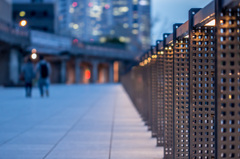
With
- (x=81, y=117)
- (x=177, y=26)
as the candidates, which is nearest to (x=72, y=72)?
(x=81, y=117)

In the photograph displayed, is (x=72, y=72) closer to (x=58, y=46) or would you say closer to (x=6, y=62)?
(x=58, y=46)

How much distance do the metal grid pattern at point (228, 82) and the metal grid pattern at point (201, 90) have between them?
83 cm

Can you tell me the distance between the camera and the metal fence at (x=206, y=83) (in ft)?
7.92

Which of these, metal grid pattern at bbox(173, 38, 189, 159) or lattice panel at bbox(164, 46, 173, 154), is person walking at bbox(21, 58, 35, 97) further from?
metal grid pattern at bbox(173, 38, 189, 159)

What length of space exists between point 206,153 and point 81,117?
5997 mm

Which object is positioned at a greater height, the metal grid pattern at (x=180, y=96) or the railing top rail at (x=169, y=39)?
the railing top rail at (x=169, y=39)

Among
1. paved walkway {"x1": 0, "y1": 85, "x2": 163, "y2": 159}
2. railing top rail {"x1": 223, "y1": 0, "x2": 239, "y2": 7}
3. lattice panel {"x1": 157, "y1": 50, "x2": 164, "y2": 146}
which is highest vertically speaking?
railing top rail {"x1": 223, "y1": 0, "x2": 239, "y2": 7}

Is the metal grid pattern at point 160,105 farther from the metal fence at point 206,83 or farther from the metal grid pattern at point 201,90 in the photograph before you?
the metal grid pattern at point 201,90

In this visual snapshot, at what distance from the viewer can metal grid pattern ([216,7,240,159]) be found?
2398 millimetres

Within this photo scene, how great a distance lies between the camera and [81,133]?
6625mm

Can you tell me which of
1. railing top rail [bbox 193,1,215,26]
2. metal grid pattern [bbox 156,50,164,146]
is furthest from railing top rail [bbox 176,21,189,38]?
metal grid pattern [bbox 156,50,164,146]

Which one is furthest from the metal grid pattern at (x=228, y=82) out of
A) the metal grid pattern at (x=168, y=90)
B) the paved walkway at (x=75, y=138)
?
the paved walkway at (x=75, y=138)

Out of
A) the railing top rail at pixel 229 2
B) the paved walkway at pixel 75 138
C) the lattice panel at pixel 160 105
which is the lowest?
the paved walkway at pixel 75 138

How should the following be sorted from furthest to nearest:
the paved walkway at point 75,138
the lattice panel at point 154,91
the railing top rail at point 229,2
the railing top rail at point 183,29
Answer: the lattice panel at point 154,91 → the paved walkway at point 75,138 → the railing top rail at point 183,29 → the railing top rail at point 229,2
